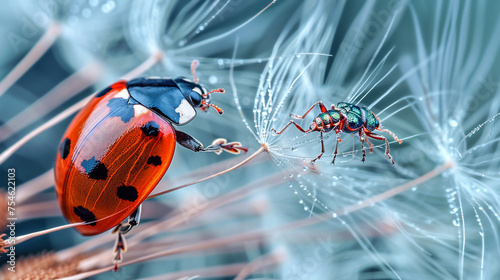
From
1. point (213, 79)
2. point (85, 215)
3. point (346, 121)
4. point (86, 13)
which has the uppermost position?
point (86, 13)

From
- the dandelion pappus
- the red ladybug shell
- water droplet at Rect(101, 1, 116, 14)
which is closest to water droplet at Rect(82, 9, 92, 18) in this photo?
water droplet at Rect(101, 1, 116, 14)

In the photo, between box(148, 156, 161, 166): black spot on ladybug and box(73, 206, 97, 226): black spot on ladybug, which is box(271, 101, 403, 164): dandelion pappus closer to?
box(148, 156, 161, 166): black spot on ladybug

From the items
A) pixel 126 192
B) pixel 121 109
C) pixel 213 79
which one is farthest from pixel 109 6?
pixel 126 192

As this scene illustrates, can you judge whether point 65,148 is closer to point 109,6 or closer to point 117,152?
point 117,152

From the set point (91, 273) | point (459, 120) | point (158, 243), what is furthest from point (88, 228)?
point (459, 120)

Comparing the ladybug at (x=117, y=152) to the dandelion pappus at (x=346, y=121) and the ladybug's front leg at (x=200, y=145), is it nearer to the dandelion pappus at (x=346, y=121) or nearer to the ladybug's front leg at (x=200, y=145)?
the ladybug's front leg at (x=200, y=145)

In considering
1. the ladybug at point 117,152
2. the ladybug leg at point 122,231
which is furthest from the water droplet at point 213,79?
the ladybug leg at point 122,231
